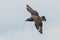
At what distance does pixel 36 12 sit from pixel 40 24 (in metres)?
1.07

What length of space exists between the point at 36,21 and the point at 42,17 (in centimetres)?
150

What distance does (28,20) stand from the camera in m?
95.2

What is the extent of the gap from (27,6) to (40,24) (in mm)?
2317

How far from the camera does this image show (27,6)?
314 feet

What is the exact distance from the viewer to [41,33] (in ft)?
306

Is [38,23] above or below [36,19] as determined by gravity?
below

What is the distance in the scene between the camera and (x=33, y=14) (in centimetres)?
9462

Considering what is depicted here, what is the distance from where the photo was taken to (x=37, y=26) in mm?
95062

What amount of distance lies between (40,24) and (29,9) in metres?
1.66

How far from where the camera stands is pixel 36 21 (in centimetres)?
9481

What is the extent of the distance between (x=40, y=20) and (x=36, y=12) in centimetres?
79

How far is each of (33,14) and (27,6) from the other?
1.45m

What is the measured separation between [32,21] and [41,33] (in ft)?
6.63

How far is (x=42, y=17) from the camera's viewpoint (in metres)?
96.2
